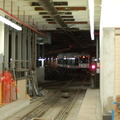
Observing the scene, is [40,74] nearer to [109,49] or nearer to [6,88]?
[6,88]

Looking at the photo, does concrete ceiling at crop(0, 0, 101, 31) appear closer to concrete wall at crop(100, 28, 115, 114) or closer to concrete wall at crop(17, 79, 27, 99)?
concrete wall at crop(100, 28, 115, 114)

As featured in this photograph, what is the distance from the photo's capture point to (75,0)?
852 cm

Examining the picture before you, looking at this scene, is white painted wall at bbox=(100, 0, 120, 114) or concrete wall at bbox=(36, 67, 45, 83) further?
concrete wall at bbox=(36, 67, 45, 83)

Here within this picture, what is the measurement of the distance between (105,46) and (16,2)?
4522 millimetres

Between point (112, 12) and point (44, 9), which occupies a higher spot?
point (44, 9)

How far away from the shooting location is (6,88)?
9.06m

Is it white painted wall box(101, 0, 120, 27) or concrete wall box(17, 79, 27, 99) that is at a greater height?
white painted wall box(101, 0, 120, 27)

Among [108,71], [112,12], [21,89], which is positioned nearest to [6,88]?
[21,89]

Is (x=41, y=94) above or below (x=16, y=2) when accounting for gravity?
below

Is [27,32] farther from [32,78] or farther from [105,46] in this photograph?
[105,46]

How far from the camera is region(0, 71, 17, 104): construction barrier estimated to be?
884cm

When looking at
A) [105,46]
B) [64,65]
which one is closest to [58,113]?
[105,46]

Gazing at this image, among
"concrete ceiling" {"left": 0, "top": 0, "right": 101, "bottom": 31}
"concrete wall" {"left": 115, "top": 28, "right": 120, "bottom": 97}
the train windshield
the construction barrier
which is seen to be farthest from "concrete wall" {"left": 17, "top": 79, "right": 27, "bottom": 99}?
the train windshield

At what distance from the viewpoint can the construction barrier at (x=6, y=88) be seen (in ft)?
29.0
